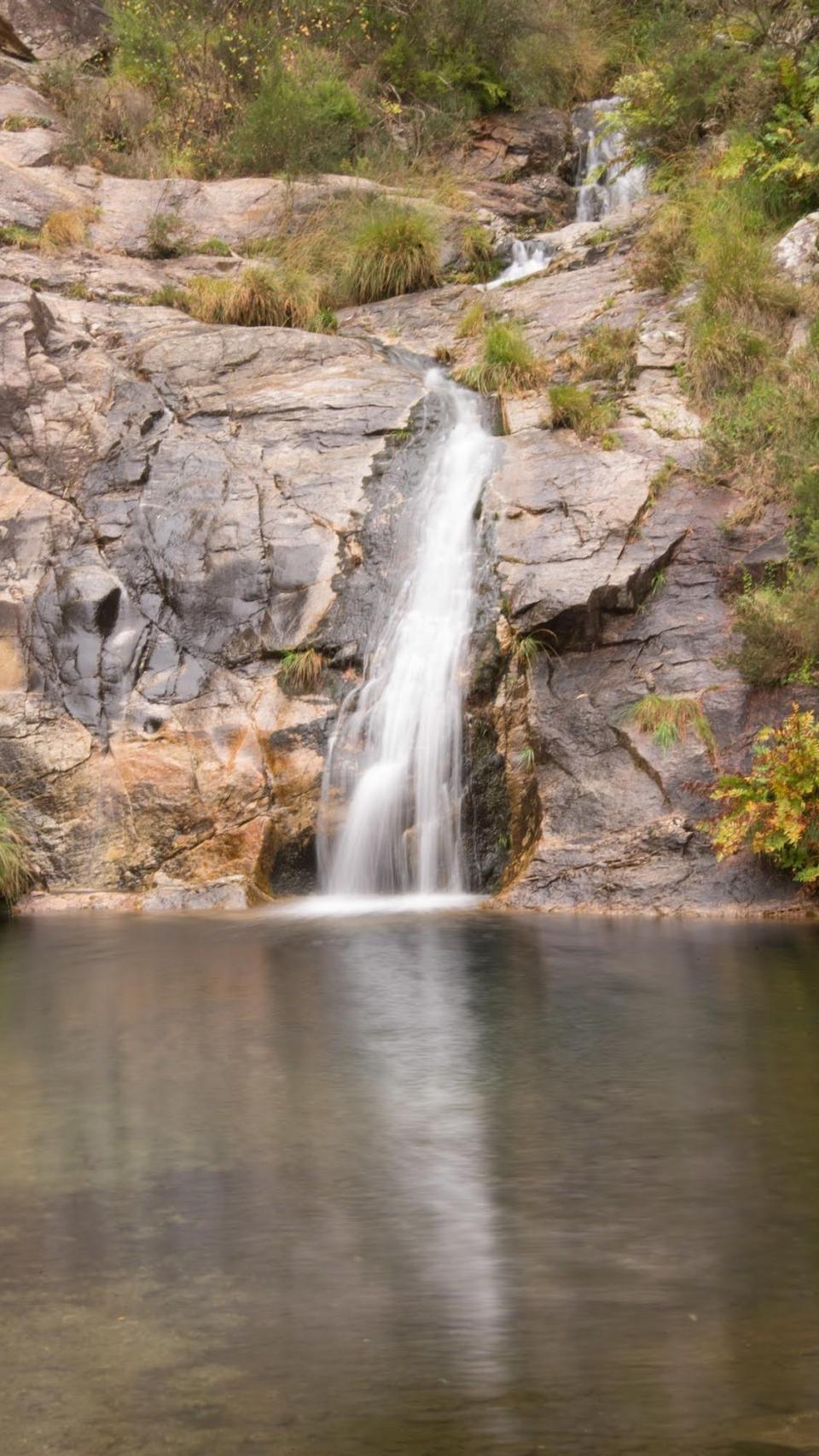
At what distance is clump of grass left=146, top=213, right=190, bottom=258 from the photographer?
16891 millimetres

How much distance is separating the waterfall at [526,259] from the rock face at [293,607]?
2.53 metres

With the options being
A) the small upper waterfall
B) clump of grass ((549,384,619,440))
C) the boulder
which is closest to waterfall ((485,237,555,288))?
the small upper waterfall

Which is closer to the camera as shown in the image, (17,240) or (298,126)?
(17,240)

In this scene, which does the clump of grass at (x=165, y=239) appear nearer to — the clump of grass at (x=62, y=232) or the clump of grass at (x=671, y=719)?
the clump of grass at (x=62, y=232)

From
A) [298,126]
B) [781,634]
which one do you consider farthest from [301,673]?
[298,126]

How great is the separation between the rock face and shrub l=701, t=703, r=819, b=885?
35 cm

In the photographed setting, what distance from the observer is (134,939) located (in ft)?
29.3

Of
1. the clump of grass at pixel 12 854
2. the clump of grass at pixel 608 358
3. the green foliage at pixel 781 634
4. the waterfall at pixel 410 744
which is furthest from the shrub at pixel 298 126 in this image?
the green foliage at pixel 781 634

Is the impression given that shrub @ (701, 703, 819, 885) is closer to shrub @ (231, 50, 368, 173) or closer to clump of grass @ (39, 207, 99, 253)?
clump of grass @ (39, 207, 99, 253)

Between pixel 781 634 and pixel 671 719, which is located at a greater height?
pixel 781 634

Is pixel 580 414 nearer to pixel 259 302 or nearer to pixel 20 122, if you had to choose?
pixel 259 302

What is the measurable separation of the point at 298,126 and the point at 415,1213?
715 inches

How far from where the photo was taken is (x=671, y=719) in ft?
32.5

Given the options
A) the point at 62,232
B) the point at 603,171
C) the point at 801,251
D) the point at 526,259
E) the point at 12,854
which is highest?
the point at 603,171
